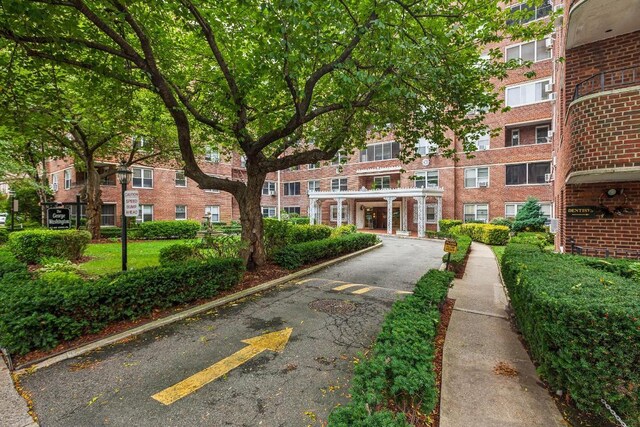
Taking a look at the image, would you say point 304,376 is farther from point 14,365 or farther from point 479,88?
point 479,88

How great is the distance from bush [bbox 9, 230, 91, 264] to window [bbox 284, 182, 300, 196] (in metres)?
27.1

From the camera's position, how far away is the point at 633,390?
270cm

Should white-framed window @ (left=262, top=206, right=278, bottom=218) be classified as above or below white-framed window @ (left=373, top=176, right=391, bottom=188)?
below

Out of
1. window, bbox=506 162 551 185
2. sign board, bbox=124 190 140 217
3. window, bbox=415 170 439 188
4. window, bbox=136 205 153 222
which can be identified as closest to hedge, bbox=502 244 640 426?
sign board, bbox=124 190 140 217

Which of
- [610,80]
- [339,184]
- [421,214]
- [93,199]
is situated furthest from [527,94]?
[93,199]

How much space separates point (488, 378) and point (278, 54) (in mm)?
6383

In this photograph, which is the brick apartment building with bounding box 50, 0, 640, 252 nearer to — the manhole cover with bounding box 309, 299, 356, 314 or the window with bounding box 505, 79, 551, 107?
the window with bounding box 505, 79, 551, 107

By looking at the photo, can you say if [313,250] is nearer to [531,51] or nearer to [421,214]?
[421,214]

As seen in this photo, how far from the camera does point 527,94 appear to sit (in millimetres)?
22359

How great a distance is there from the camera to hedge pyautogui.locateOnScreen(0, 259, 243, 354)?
448 cm

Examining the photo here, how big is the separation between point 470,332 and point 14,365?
24.1ft

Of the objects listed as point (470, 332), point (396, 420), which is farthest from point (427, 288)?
point (396, 420)

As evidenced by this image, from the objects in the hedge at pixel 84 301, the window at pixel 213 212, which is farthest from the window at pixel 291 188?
the hedge at pixel 84 301

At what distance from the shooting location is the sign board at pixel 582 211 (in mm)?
6738
